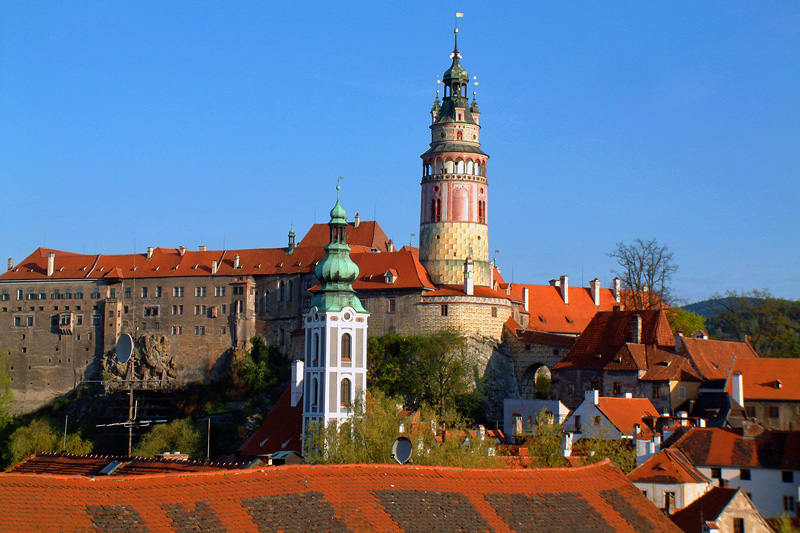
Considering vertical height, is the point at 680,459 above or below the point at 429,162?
below

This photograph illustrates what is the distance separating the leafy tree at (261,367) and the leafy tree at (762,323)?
28.6m

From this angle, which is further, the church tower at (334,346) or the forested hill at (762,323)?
the forested hill at (762,323)

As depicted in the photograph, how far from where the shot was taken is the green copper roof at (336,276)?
206ft

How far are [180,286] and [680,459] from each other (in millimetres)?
56277

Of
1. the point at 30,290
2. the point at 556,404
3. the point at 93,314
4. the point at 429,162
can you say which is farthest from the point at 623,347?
the point at 30,290

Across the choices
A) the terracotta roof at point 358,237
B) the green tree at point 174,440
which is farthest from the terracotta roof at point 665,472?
the terracotta roof at point 358,237

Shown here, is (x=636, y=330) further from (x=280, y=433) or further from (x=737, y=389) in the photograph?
(x=280, y=433)

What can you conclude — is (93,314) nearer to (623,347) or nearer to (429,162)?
(429,162)

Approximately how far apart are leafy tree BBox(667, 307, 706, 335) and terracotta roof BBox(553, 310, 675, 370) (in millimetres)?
11431

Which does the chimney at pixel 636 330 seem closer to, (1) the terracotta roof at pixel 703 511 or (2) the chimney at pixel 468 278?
(2) the chimney at pixel 468 278

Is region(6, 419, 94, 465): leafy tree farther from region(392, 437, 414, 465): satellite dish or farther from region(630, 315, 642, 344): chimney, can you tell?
region(392, 437, 414, 465): satellite dish

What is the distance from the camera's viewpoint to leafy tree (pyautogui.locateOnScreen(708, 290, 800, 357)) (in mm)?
81000

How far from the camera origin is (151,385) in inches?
3580

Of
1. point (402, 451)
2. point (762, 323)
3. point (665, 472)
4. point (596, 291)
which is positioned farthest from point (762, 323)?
point (402, 451)
